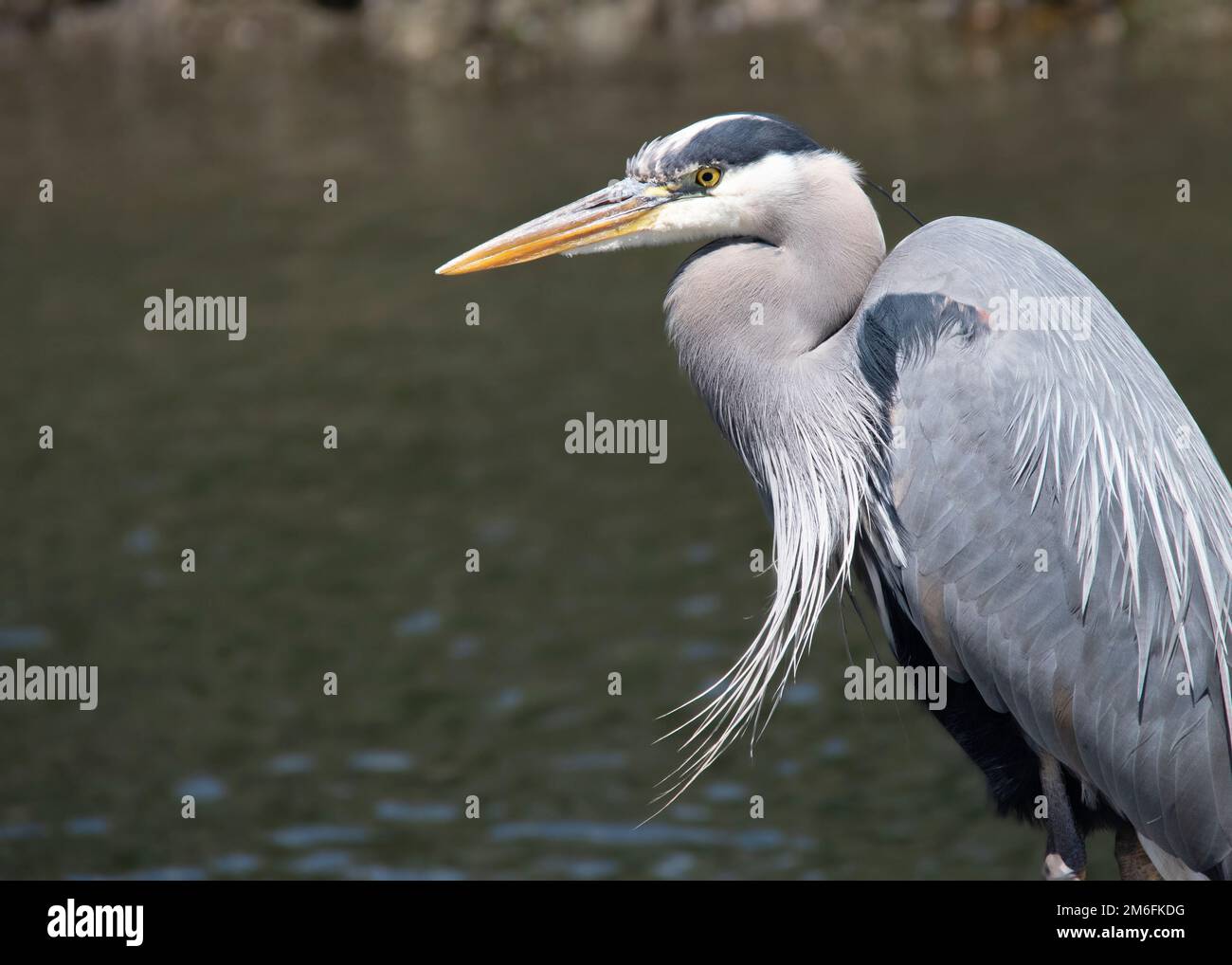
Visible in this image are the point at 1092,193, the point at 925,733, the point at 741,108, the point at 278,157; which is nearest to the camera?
the point at 925,733

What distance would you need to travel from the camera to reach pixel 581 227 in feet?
14.8

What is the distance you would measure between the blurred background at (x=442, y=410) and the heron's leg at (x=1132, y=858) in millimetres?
3266

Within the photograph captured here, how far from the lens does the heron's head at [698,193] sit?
4.29m

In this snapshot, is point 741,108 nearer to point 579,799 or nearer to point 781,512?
point 579,799

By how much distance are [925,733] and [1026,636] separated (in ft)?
16.6

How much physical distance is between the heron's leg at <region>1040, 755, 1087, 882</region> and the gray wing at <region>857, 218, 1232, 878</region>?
12 cm

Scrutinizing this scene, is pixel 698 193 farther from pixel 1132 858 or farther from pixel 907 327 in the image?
pixel 1132 858

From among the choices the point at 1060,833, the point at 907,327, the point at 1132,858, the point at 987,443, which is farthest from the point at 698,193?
the point at 1132,858

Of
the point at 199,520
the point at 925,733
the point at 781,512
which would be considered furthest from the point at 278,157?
the point at 781,512

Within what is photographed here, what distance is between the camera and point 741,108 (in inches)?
693

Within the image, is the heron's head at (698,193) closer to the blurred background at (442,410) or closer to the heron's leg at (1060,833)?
the heron's leg at (1060,833)

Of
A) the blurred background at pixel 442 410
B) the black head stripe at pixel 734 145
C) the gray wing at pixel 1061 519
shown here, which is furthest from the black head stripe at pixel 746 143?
the blurred background at pixel 442 410

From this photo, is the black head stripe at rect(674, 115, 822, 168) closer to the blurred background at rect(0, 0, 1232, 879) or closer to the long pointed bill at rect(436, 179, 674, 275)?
the long pointed bill at rect(436, 179, 674, 275)

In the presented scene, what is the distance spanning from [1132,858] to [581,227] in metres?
2.16
